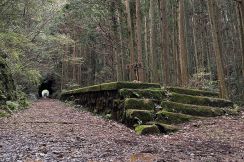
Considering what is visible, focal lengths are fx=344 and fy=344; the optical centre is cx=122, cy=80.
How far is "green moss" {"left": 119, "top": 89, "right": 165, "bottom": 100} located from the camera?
9320 mm

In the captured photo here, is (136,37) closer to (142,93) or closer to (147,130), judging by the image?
(142,93)

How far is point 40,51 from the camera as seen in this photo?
2220cm

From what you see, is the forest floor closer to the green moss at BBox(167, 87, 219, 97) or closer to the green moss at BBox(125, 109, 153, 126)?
the green moss at BBox(125, 109, 153, 126)

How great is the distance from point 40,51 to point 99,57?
14.0 m

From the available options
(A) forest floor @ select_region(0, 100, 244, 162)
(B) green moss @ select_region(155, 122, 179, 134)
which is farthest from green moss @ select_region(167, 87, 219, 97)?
(B) green moss @ select_region(155, 122, 179, 134)

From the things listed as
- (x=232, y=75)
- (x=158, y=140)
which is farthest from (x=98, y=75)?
(x=158, y=140)

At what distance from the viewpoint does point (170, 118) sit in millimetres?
8391

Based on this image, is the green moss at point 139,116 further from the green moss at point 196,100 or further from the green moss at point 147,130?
the green moss at point 196,100

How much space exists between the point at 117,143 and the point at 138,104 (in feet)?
9.49

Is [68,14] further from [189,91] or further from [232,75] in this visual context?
[189,91]

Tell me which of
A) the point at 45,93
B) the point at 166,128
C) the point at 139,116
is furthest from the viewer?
the point at 45,93

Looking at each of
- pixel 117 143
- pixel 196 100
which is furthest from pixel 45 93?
pixel 117 143

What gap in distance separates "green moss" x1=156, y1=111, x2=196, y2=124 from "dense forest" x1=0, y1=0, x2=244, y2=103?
3642mm

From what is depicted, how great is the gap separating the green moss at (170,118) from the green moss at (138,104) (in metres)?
0.46
